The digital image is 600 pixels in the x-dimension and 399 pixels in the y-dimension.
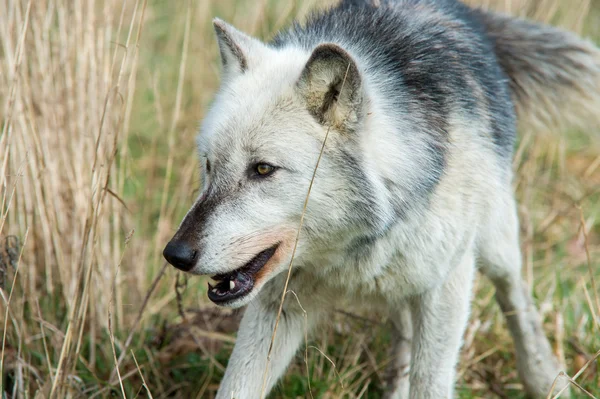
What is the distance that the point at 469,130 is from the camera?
346cm

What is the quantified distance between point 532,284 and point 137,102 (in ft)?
13.2

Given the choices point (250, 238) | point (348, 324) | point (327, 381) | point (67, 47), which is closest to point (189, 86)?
point (67, 47)

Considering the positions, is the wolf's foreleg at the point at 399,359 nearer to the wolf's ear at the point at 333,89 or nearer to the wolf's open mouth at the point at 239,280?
the wolf's open mouth at the point at 239,280

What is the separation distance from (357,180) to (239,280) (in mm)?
632

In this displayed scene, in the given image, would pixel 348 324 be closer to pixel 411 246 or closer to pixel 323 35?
pixel 411 246

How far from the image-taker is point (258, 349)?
3416 mm

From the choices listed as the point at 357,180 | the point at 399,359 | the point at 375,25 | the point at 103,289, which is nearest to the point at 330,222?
the point at 357,180

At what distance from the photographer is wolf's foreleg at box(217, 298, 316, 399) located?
132 inches

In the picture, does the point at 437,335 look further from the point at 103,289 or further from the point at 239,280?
the point at 103,289

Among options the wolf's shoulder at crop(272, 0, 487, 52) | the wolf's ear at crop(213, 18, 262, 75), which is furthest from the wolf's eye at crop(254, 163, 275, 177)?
the wolf's shoulder at crop(272, 0, 487, 52)

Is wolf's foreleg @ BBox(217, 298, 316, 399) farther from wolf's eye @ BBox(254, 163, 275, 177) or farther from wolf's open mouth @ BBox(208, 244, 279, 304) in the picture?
wolf's eye @ BBox(254, 163, 275, 177)

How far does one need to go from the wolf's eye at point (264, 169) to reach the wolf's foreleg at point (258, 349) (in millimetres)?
797

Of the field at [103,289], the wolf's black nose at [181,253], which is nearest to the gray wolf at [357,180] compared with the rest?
the wolf's black nose at [181,253]

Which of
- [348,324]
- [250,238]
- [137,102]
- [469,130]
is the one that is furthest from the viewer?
[137,102]
